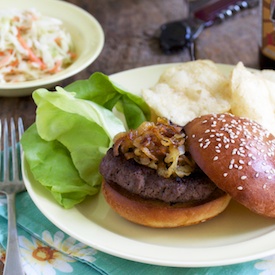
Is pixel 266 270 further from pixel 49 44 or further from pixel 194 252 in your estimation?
pixel 49 44

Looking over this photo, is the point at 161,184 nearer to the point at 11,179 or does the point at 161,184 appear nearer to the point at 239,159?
the point at 239,159

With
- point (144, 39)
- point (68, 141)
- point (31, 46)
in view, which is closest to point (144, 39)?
point (144, 39)

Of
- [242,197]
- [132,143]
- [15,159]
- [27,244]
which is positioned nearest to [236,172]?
[242,197]

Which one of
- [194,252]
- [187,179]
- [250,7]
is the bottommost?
[250,7]

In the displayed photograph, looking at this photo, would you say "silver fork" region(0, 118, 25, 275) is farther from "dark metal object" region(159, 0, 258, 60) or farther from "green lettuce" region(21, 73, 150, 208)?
"dark metal object" region(159, 0, 258, 60)

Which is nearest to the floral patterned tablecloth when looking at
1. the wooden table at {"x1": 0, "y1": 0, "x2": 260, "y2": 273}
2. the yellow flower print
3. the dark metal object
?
the yellow flower print

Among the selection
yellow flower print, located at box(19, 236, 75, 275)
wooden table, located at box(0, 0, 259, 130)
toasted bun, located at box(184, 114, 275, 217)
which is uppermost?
toasted bun, located at box(184, 114, 275, 217)

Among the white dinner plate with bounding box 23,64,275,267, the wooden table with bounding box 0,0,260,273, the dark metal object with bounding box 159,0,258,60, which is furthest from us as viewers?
the dark metal object with bounding box 159,0,258,60
